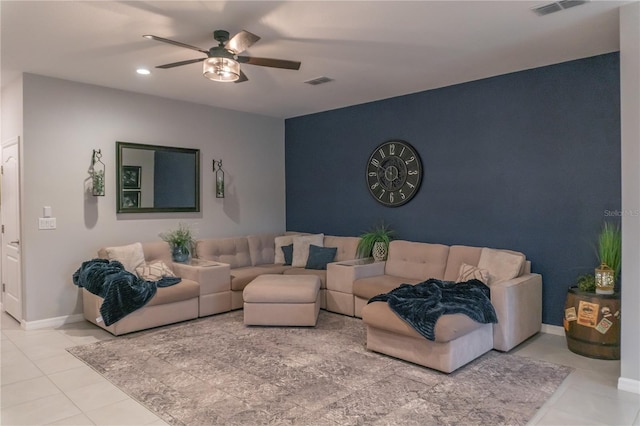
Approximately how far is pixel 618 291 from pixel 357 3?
3266 mm

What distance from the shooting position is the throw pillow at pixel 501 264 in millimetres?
4145

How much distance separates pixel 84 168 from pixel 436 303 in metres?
4.15

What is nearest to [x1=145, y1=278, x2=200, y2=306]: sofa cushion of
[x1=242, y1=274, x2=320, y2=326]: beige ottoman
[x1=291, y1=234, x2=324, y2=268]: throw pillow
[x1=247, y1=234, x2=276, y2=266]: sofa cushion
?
[x1=242, y1=274, x2=320, y2=326]: beige ottoman

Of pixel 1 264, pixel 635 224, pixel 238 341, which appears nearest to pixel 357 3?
pixel 635 224

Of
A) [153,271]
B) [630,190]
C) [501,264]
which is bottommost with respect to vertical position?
[153,271]

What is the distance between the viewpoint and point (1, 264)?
538 centimetres

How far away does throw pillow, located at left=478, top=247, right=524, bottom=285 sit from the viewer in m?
4.14

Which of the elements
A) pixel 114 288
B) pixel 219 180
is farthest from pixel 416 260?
pixel 114 288

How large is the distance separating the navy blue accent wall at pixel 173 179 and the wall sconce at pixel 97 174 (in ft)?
2.19

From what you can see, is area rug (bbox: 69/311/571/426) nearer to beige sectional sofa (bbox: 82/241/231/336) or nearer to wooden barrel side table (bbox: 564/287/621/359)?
beige sectional sofa (bbox: 82/241/231/336)

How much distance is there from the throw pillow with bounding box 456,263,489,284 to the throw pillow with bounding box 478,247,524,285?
2.6 inches

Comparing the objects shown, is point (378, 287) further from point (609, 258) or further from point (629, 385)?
point (629, 385)

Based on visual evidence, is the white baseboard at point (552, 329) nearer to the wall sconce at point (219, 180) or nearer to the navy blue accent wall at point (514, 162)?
the navy blue accent wall at point (514, 162)

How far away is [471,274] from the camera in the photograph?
14.1 ft
